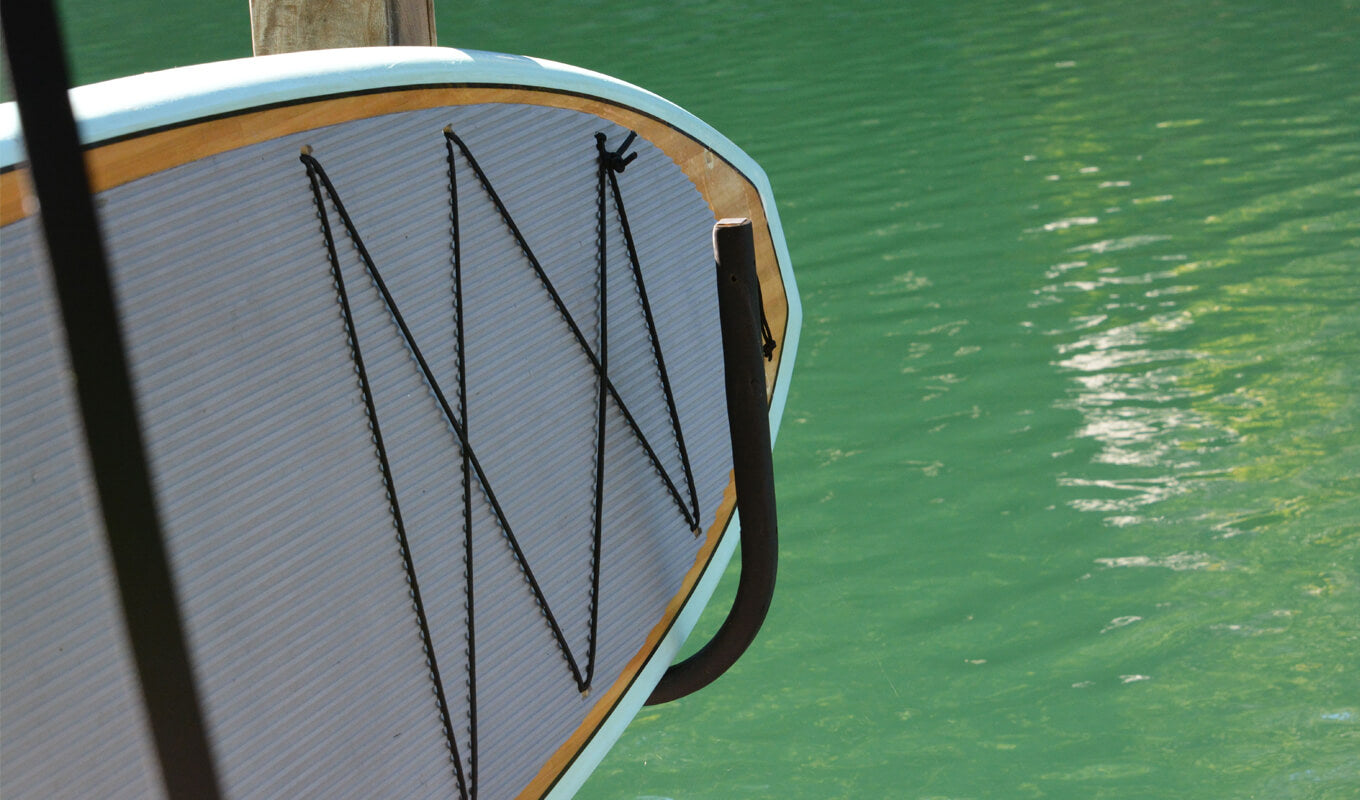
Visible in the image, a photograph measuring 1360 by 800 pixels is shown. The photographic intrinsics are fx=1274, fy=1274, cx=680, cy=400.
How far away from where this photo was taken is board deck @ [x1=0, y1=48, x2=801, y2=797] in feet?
6.38

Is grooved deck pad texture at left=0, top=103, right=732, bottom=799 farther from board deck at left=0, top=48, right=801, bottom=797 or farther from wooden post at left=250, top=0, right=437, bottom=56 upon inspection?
wooden post at left=250, top=0, right=437, bottom=56

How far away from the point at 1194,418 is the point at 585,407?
3351mm

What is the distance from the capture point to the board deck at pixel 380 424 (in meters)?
1.94

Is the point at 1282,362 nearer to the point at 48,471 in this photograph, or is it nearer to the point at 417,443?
the point at 417,443

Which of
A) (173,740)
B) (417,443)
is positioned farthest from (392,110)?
(173,740)

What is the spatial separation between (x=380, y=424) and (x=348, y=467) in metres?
0.12

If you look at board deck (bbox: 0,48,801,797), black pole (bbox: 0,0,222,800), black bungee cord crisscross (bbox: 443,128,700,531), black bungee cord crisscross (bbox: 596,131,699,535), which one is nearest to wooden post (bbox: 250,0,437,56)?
board deck (bbox: 0,48,801,797)

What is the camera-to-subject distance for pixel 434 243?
2584mm

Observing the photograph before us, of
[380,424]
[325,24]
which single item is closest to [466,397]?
[380,424]

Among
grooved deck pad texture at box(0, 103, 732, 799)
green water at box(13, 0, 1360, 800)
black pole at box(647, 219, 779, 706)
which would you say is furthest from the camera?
green water at box(13, 0, 1360, 800)

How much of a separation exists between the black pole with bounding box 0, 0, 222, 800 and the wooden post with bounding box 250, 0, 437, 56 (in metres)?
2.27

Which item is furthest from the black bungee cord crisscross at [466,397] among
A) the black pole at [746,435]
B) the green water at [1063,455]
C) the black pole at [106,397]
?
the black pole at [106,397]

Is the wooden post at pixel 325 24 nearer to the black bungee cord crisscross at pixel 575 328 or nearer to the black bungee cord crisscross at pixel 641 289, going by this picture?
the black bungee cord crisscross at pixel 575 328

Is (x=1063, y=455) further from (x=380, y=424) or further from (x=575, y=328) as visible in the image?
(x=380, y=424)
